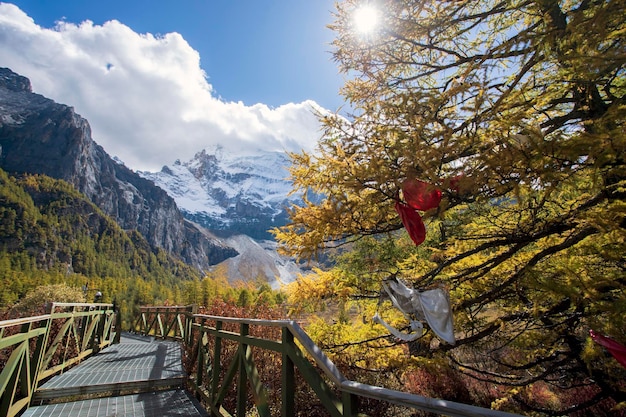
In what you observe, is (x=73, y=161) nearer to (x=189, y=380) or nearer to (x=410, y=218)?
(x=189, y=380)

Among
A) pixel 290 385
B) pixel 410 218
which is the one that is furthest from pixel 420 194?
pixel 290 385

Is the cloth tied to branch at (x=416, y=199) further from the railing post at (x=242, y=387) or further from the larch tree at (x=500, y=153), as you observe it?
the railing post at (x=242, y=387)

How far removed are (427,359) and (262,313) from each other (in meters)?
5.63

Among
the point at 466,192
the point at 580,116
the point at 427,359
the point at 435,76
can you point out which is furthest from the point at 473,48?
the point at 427,359

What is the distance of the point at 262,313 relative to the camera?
363 inches

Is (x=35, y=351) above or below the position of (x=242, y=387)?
above

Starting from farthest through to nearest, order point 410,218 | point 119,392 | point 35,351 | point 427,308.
Answer: 1. point 119,392
2. point 35,351
3. point 410,218
4. point 427,308

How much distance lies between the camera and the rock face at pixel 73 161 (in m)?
138

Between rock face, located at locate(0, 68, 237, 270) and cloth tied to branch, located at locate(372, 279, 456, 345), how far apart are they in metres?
168

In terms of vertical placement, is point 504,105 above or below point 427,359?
above

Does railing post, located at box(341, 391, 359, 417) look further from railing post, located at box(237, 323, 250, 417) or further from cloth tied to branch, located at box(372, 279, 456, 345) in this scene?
cloth tied to branch, located at box(372, 279, 456, 345)

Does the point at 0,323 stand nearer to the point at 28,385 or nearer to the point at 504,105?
the point at 28,385

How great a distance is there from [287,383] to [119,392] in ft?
13.3

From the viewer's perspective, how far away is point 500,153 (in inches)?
108
